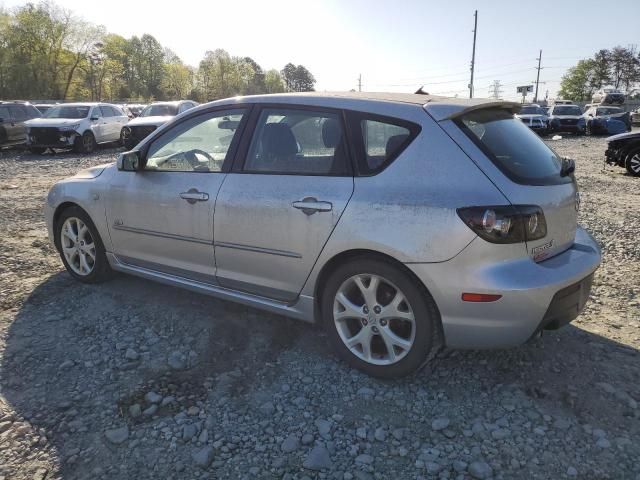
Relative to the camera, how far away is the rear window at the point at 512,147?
2.77m

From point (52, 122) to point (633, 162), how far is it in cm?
1714

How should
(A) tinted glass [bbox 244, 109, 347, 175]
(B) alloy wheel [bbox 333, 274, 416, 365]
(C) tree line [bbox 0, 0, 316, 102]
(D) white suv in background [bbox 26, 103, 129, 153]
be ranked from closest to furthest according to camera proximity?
(B) alloy wheel [bbox 333, 274, 416, 365], (A) tinted glass [bbox 244, 109, 347, 175], (D) white suv in background [bbox 26, 103, 129, 153], (C) tree line [bbox 0, 0, 316, 102]

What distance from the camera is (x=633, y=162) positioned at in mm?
11547

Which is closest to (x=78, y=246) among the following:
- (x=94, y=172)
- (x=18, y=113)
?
(x=94, y=172)

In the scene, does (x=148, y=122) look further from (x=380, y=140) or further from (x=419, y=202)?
(x=419, y=202)

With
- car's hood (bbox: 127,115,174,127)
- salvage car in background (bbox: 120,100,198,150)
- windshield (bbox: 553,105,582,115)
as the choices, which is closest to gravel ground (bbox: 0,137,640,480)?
salvage car in background (bbox: 120,100,198,150)

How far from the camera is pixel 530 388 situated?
2.95 metres

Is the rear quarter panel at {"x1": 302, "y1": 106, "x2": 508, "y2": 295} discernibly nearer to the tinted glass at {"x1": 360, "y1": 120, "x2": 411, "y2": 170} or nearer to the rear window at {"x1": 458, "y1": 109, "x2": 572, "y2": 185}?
the tinted glass at {"x1": 360, "y1": 120, "x2": 411, "y2": 170}

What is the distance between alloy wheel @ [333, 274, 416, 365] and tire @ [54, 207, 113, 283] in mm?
2424

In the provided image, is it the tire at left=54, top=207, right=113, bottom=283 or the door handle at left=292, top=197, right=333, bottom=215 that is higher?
the door handle at left=292, top=197, right=333, bottom=215

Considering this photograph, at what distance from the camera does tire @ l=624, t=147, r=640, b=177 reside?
11.5 meters

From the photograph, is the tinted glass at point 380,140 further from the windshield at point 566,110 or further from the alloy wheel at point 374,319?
the windshield at point 566,110

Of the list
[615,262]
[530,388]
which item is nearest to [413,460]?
[530,388]

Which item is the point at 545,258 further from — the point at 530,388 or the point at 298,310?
the point at 298,310
